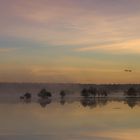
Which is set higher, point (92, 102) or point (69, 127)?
point (92, 102)

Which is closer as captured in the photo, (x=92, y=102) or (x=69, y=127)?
(x=69, y=127)

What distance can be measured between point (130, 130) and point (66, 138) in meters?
3.71

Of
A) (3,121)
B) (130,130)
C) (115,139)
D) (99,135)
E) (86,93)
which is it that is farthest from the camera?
(86,93)

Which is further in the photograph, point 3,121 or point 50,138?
point 3,121

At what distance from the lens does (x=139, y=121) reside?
25.2 meters

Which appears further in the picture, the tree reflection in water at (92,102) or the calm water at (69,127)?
the tree reflection in water at (92,102)

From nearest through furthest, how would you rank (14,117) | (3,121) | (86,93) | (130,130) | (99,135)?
(99,135) → (130,130) → (3,121) → (14,117) → (86,93)

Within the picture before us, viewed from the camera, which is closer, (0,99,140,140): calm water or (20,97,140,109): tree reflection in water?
(0,99,140,140): calm water

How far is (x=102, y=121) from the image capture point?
25.3m

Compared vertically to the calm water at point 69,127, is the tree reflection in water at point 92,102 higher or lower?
higher

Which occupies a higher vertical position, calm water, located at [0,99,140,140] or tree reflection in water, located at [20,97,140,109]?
tree reflection in water, located at [20,97,140,109]

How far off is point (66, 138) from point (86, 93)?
52.2m

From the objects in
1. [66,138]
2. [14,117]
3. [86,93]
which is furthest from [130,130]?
[86,93]

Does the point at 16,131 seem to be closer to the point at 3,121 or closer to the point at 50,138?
the point at 50,138
